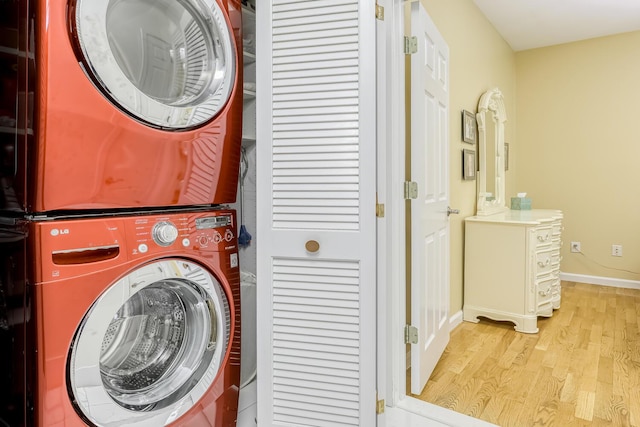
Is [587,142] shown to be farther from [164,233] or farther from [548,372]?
[164,233]

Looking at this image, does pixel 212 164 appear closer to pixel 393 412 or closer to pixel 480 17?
pixel 393 412

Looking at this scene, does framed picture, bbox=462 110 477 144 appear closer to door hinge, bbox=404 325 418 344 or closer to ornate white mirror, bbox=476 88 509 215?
ornate white mirror, bbox=476 88 509 215

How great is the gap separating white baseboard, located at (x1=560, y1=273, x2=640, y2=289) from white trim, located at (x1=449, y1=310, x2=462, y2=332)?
223 cm

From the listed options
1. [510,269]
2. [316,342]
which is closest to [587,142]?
[510,269]

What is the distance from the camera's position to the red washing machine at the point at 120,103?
928 mm

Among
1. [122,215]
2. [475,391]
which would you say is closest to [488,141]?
[475,391]

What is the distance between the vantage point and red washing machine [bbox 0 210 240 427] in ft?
3.05

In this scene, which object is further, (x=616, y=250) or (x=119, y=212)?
(x=616, y=250)

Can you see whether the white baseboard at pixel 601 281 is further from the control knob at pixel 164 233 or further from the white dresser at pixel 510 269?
the control knob at pixel 164 233

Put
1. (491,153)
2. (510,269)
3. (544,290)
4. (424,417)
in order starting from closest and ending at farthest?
(424,417) → (510,269) → (544,290) → (491,153)

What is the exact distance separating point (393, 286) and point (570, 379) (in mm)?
1221

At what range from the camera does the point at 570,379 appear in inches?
86.0

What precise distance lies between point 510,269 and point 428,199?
130 centimetres

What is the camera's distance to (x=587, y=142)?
173 inches
